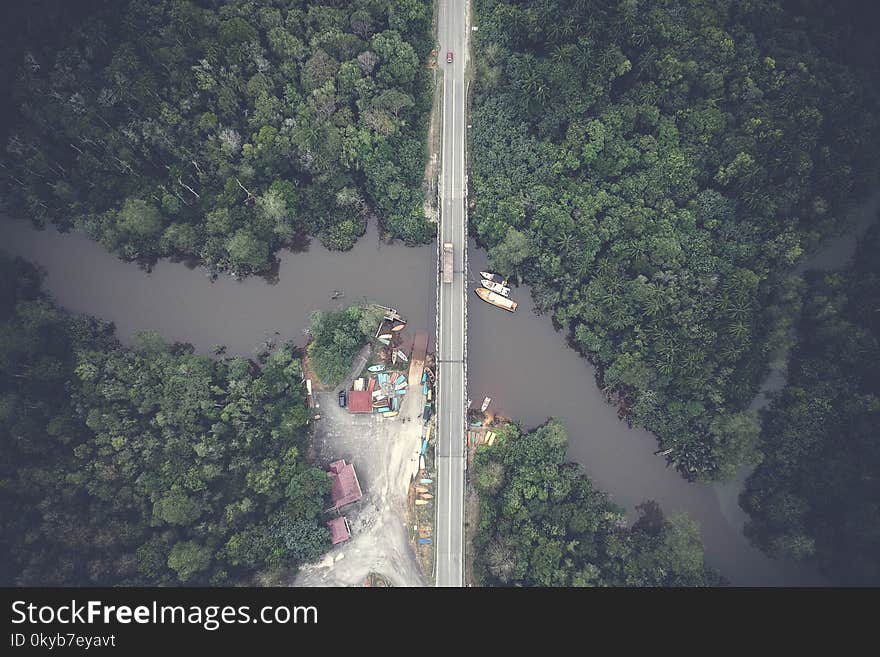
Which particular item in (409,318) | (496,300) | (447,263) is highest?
(447,263)

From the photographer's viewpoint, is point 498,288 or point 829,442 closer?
point 829,442

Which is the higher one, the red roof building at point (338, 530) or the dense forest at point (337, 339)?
the dense forest at point (337, 339)

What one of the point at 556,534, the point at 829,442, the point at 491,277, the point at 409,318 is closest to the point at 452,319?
the point at 409,318

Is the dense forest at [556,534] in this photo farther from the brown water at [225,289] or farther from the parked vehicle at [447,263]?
the parked vehicle at [447,263]

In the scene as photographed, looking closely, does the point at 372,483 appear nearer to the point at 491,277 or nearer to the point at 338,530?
the point at 338,530

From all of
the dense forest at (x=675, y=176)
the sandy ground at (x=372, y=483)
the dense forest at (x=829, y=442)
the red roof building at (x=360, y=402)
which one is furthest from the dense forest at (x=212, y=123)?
the dense forest at (x=829, y=442)

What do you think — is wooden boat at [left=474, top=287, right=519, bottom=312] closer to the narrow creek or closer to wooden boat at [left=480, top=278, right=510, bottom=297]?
wooden boat at [left=480, top=278, right=510, bottom=297]

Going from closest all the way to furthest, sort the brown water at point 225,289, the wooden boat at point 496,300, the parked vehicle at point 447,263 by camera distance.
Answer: the parked vehicle at point 447,263, the wooden boat at point 496,300, the brown water at point 225,289
